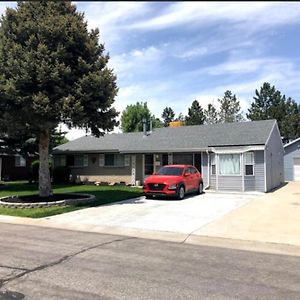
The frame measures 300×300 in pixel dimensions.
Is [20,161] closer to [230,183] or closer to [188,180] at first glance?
[230,183]

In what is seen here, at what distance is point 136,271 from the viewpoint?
7.27 meters

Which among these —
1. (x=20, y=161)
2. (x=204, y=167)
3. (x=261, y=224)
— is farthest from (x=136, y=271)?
(x=20, y=161)

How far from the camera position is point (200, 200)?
1948cm

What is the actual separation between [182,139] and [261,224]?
15.8 m

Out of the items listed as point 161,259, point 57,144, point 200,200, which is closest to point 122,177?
point 57,144

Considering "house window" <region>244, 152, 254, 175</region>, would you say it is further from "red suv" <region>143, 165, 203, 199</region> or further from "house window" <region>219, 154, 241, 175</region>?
"red suv" <region>143, 165, 203, 199</region>

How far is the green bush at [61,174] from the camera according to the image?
30.9 metres

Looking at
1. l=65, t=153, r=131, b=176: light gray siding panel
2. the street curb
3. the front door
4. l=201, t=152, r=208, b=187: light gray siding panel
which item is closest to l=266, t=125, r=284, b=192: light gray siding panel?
l=201, t=152, r=208, b=187: light gray siding panel

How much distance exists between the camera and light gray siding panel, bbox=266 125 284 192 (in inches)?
965

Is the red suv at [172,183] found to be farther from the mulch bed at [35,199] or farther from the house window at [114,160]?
the house window at [114,160]

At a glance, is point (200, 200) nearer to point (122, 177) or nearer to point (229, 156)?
point (229, 156)

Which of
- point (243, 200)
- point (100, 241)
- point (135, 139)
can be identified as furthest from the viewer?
point (135, 139)

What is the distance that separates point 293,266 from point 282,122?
48313mm

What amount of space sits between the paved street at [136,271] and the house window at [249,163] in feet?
47.8
